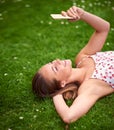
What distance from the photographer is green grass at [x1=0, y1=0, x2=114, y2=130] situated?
468 cm

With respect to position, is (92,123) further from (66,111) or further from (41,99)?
(41,99)

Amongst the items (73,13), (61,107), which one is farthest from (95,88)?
(73,13)

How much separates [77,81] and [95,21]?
1.04m

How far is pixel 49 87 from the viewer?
186 inches

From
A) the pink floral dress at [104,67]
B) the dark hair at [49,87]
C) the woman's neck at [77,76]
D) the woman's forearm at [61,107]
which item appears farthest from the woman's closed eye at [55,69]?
the pink floral dress at [104,67]

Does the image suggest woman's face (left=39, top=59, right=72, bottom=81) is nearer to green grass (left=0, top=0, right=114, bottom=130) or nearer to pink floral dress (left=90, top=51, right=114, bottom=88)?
pink floral dress (left=90, top=51, right=114, bottom=88)

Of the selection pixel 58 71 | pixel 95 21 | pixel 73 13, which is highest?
pixel 73 13

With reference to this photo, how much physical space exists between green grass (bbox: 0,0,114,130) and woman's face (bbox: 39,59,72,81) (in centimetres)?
51

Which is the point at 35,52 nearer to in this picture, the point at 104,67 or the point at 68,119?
the point at 104,67

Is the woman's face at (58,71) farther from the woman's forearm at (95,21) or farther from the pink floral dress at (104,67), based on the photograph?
the woman's forearm at (95,21)

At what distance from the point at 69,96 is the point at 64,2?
4696 mm

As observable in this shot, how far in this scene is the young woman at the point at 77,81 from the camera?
4363 mm

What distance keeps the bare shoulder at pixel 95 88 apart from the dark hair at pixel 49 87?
0.74 feet

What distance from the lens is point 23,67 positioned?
6.07 metres
